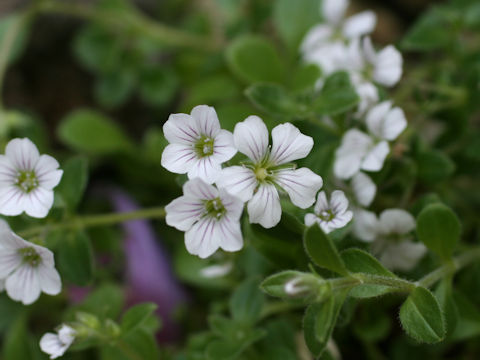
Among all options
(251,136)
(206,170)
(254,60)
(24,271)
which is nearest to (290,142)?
(251,136)

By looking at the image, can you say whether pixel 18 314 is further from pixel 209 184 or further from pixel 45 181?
pixel 209 184

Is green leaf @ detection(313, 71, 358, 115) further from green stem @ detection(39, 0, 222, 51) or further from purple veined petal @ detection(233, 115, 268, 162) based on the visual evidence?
green stem @ detection(39, 0, 222, 51)

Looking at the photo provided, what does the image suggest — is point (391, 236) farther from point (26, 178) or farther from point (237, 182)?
point (26, 178)

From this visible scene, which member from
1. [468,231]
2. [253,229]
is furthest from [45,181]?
[468,231]

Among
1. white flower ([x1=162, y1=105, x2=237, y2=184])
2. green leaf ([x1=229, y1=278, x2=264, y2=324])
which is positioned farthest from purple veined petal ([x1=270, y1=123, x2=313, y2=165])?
green leaf ([x1=229, y1=278, x2=264, y2=324])

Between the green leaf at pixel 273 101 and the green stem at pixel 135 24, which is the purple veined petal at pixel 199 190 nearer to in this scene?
the green leaf at pixel 273 101

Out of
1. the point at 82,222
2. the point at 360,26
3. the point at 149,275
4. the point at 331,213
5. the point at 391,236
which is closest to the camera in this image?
the point at 331,213
